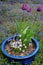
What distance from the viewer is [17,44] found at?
3.02 meters

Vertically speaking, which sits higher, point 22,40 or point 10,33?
point 22,40

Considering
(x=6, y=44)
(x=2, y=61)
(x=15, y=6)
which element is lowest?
(x=2, y=61)

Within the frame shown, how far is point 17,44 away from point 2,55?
0.40 meters

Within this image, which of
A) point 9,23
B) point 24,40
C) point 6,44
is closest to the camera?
point 24,40

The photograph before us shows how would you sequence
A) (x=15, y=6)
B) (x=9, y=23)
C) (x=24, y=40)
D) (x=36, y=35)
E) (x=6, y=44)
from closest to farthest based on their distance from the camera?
(x=24, y=40) → (x=6, y=44) → (x=36, y=35) → (x=9, y=23) → (x=15, y=6)

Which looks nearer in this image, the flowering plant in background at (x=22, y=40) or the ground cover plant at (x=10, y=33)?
the flowering plant in background at (x=22, y=40)

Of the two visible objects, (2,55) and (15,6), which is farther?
(15,6)

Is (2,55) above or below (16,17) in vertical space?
below

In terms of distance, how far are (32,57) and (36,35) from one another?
0.72 m

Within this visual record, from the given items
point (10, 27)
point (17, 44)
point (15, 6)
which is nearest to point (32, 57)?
point (17, 44)

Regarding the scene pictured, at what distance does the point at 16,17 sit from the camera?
13.6ft

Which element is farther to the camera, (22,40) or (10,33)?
(10,33)

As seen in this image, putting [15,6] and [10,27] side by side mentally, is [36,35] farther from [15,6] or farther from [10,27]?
[15,6]

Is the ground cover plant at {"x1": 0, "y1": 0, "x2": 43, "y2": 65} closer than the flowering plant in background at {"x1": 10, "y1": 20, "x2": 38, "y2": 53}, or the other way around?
the flowering plant in background at {"x1": 10, "y1": 20, "x2": 38, "y2": 53}
